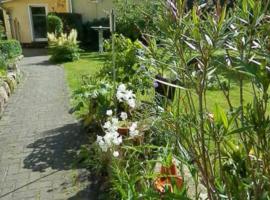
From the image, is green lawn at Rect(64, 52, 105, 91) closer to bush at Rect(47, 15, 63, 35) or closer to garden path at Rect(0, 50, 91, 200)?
garden path at Rect(0, 50, 91, 200)

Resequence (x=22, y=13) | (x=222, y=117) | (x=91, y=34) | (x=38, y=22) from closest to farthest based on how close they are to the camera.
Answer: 1. (x=222, y=117)
2. (x=91, y=34)
3. (x=38, y=22)
4. (x=22, y=13)

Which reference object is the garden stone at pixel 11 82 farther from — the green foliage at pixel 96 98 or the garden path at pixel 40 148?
the green foliage at pixel 96 98

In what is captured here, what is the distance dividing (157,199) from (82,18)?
19.3 m

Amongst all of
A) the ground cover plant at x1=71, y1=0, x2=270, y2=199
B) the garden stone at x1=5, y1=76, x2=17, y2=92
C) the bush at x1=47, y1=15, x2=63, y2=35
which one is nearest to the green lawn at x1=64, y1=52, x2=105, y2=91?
the garden stone at x1=5, y1=76, x2=17, y2=92

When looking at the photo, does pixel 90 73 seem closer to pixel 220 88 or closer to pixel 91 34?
pixel 91 34

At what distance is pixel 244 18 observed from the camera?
5.27 feet

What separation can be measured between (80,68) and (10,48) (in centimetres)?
372

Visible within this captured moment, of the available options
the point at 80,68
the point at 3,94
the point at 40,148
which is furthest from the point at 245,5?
the point at 80,68

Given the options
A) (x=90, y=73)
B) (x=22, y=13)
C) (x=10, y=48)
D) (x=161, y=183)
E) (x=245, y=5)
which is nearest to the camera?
(x=245, y=5)

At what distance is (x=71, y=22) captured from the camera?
19.5 m

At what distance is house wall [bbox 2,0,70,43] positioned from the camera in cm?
2138

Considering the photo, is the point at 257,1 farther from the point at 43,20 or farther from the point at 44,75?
the point at 43,20

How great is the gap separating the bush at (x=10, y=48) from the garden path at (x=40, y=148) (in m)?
5.00

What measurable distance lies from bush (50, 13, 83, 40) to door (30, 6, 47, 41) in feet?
10.7
